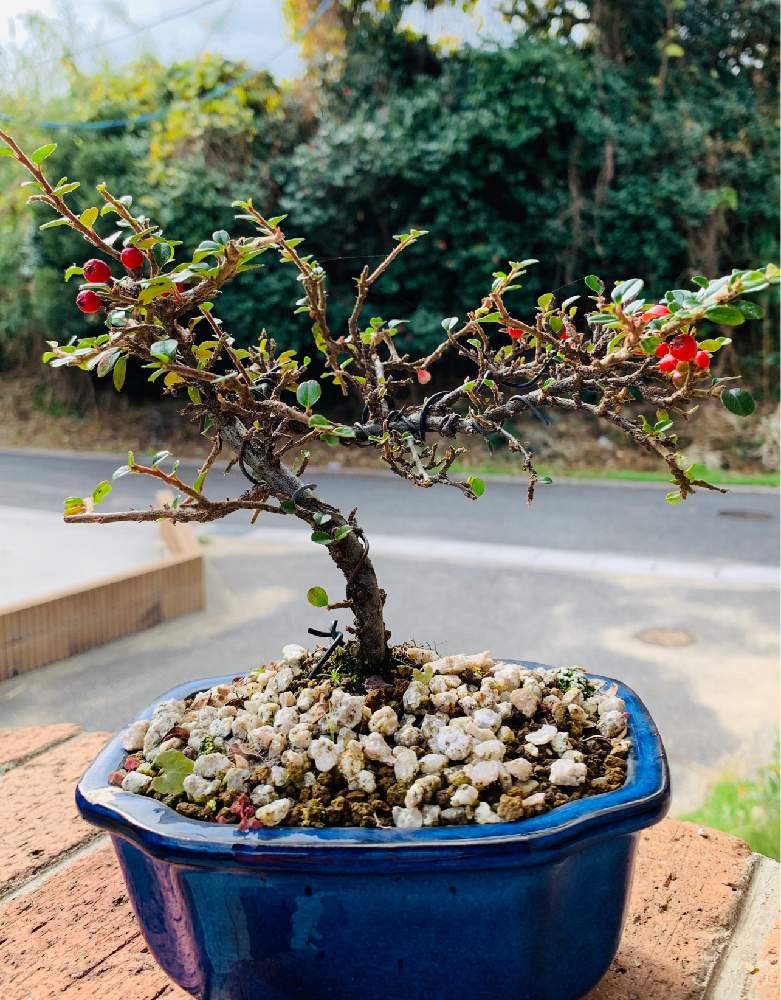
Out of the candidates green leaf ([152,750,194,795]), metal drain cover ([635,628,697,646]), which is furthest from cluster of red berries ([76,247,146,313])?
metal drain cover ([635,628,697,646])

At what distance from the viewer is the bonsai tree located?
887 millimetres

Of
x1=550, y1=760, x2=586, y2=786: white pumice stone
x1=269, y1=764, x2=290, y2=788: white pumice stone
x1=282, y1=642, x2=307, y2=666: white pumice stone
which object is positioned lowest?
x1=550, y1=760, x2=586, y2=786: white pumice stone

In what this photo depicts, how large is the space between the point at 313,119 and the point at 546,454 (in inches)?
156

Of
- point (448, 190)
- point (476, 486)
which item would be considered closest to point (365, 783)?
point (476, 486)

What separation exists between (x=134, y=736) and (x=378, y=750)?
0.31 m

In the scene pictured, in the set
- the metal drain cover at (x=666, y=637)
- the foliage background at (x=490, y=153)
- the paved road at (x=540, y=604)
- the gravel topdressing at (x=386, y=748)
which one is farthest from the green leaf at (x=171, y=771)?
the foliage background at (x=490, y=153)

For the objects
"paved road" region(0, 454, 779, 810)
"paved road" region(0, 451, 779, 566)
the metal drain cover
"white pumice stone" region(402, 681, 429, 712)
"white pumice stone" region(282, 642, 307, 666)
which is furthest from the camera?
"paved road" region(0, 451, 779, 566)

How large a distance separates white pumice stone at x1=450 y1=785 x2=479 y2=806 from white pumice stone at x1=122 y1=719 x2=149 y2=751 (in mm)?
403

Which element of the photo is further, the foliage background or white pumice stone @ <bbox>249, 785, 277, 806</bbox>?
the foliage background

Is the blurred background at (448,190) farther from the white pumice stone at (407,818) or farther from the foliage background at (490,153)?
the white pumice stone at (407,818)

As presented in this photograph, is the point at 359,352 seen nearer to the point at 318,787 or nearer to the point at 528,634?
the point at 318,787

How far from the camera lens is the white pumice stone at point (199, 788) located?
0.98 m

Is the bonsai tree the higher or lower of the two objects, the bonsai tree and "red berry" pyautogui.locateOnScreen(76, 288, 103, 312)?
the lower

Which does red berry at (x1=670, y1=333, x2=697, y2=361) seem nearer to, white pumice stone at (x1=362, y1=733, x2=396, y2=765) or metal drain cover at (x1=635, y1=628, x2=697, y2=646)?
white pumice stone at (x1=362, y1=733, x2=396, y2=765)
